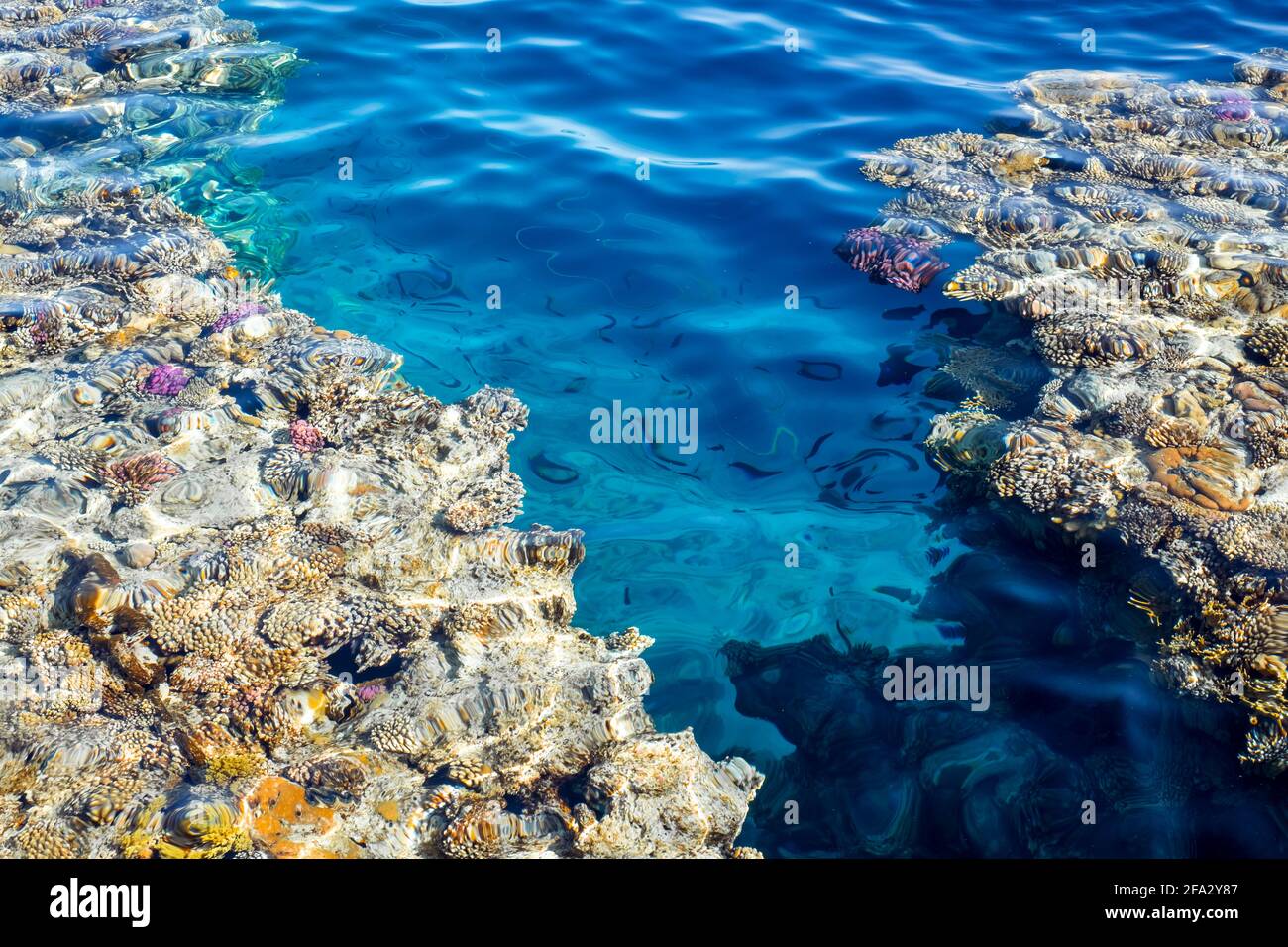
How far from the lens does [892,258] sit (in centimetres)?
900

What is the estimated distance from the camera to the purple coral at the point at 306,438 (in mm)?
6934

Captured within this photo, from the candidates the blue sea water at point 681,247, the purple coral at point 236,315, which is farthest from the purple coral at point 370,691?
the purple coral at point 236,315

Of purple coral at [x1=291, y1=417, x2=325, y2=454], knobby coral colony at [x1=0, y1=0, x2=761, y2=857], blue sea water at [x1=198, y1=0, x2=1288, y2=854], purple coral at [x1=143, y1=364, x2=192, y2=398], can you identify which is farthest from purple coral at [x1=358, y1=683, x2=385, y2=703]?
purple coral at [x1=143, y1=364, x2=192, y2=398]

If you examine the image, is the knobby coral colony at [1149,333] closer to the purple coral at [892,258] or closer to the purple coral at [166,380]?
the purple coral at [892,258]

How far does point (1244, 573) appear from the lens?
5.82 meters

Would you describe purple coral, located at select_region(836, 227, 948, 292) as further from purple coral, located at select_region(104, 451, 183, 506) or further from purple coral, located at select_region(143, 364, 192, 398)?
purple coral, located at select_region(104, 451, 183, 506)

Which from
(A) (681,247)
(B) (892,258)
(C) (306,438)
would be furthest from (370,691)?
(B) (892,258)

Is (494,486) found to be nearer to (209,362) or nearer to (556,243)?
(209,362)

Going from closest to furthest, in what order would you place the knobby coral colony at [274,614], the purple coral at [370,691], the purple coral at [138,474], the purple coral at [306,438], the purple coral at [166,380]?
1. the knobby coral colony at [274,614]
2. the purple coral at [370,691]
3. the purple coral at [138,474]
4. the purple coral at [306,438]
5. the purple coral at [166,380]

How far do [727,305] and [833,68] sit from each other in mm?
5624

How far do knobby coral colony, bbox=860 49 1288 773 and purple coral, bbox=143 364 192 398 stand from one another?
601 cm

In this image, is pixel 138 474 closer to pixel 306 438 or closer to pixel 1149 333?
pixel 306 438

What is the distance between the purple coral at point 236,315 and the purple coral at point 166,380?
621 mm
